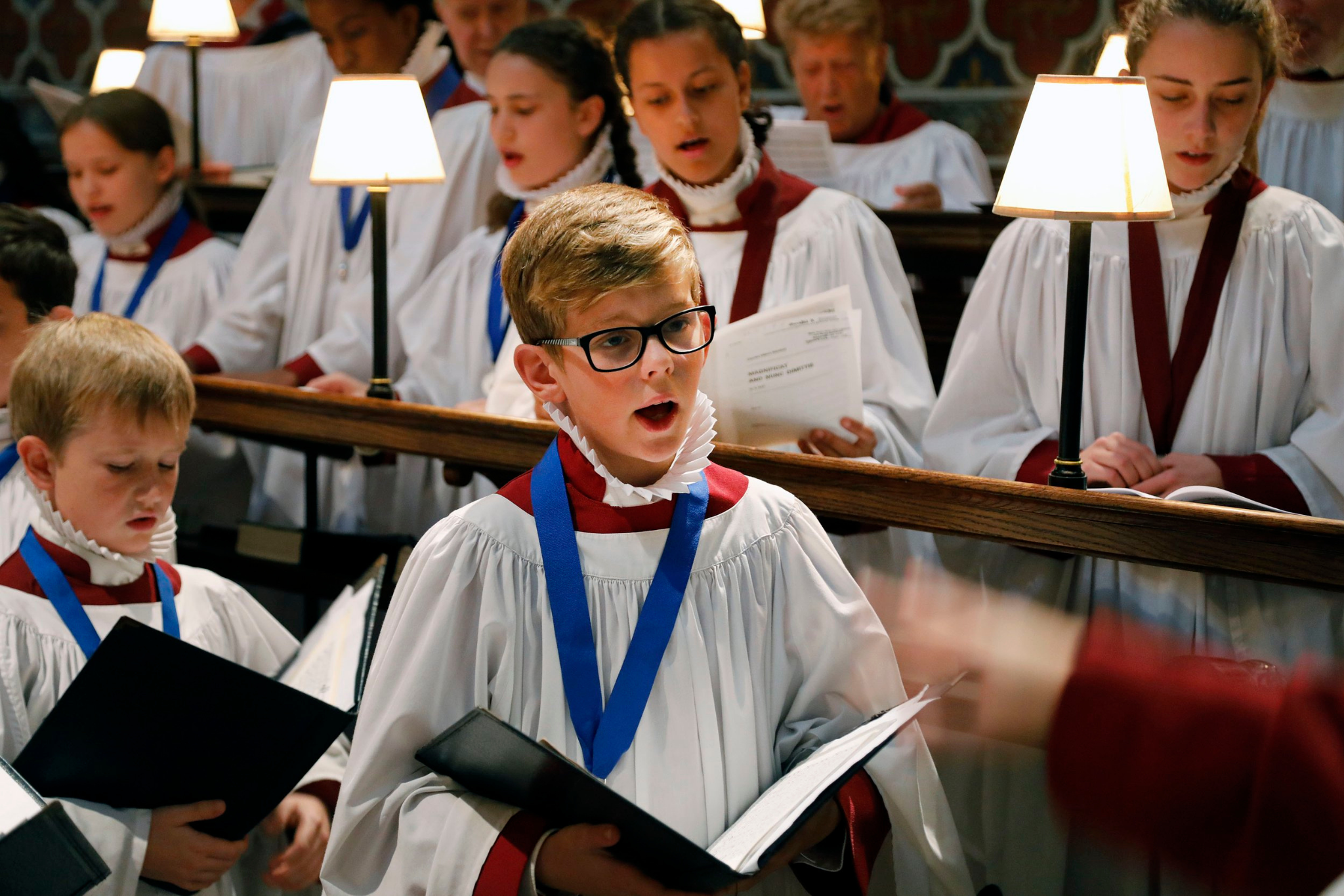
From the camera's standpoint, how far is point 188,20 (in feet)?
16.0

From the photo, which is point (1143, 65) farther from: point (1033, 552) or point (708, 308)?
point (708, 308)

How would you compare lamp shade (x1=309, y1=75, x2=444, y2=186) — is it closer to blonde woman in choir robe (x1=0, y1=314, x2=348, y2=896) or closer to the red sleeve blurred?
blonde woman in choir robe (x1=0, y1=314, x2=348, y2=896)

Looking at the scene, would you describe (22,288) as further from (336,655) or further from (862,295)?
(862,295)

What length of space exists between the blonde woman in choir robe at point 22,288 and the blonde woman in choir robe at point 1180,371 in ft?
6.18

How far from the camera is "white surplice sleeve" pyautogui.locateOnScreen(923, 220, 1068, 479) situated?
2.79m

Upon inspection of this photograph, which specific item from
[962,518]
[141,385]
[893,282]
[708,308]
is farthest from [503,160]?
[708,308]

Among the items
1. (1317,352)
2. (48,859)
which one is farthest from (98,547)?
(1317,352)

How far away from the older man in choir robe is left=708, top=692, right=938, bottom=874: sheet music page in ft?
9.88

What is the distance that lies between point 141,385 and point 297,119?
11.9 feet

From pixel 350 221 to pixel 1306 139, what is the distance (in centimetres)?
299

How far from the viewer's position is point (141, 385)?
2223 millimetres

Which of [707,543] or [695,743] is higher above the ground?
[707,543]

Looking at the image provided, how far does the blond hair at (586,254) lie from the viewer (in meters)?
1.59

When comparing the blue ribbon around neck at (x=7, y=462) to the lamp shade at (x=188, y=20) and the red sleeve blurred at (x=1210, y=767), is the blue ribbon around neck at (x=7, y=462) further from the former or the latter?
the lamp shade at (x=188, y=20)
